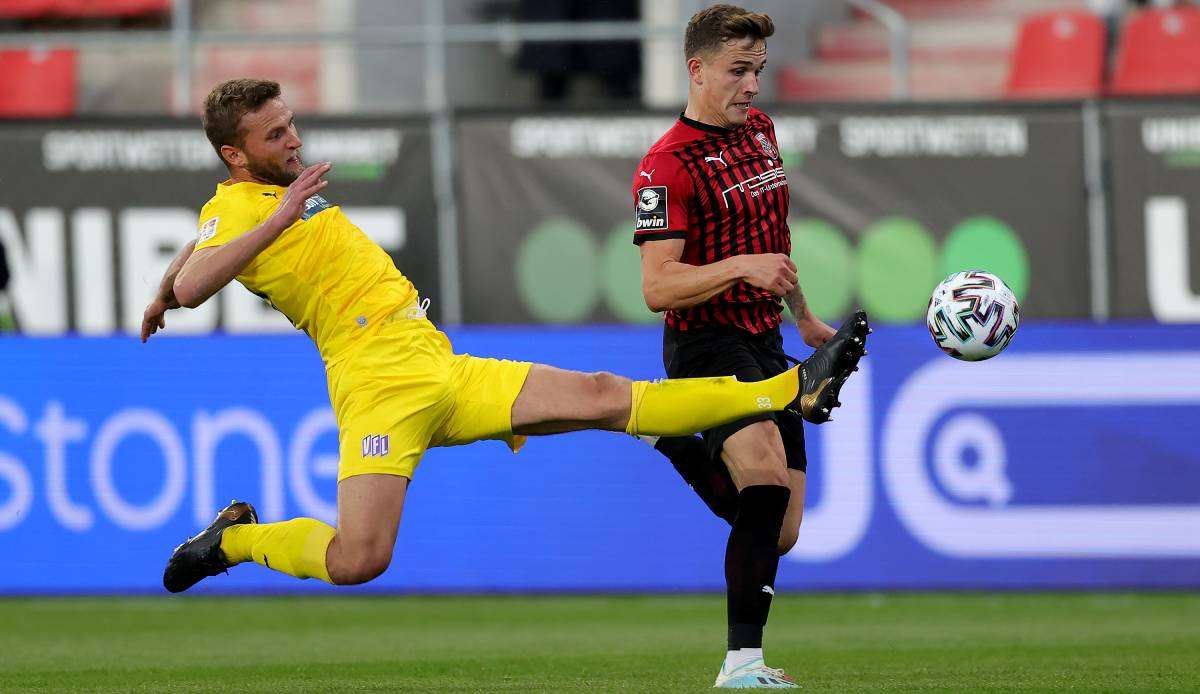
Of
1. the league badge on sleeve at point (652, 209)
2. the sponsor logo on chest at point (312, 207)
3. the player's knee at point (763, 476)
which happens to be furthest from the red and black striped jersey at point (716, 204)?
the sponsor logo on chest at point (312, 207)

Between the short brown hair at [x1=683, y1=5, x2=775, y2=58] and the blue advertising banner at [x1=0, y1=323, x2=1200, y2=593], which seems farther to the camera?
the blue advertising banner at [x1=0, y1=323, x2=1200, y2=593]

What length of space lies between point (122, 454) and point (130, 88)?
4390 mm

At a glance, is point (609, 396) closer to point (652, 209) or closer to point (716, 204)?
point (652, 209)

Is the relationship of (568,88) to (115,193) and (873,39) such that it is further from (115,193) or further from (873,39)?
(115,193)

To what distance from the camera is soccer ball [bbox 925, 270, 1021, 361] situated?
6922mm

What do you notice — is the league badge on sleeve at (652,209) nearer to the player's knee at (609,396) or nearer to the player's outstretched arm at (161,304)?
the player's knee at (609,396)

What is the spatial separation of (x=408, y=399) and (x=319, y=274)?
56 centimetres

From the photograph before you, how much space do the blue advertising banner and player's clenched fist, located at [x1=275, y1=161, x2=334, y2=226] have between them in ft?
16.9

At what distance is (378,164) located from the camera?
13.8 m

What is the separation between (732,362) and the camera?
702 centimetres

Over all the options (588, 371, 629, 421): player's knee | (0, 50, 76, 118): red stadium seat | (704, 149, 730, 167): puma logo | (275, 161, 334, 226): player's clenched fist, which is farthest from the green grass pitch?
(0, 50, 76, 118): red stadium seat

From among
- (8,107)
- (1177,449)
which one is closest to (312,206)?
(1177,449)

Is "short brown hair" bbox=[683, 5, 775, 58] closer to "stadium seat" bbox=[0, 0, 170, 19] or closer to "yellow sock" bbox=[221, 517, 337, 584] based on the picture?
"yellow sock" bbox=[221, 517, 337, 584]

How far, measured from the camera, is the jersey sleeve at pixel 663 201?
6.88 metres
